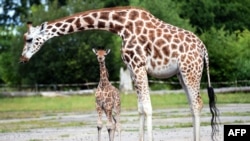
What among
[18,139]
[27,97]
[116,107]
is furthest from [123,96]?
[116,107]

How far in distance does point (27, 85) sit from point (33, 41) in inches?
1519

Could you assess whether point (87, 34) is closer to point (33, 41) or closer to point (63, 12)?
point (63, 12)

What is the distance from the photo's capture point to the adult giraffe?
13.0 meters

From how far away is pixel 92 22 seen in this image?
13578 millimetres

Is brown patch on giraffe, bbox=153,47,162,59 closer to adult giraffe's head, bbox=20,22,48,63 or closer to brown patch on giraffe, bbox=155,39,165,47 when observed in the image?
brown patch on giraffe, bbox=155,39,165,47

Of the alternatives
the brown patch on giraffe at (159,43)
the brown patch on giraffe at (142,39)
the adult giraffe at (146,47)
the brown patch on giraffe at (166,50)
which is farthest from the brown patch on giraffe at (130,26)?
the brown patch on giraffe at (166,50)

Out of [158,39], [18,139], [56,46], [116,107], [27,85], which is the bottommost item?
[27,85]

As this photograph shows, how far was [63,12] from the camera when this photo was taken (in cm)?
5197

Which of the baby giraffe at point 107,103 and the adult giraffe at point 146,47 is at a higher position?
the adult giraffe at point 146,47

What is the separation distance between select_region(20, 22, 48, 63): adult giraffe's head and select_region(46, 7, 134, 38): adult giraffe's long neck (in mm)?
214

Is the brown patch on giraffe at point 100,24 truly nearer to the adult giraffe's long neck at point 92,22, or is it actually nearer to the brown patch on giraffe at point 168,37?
the adult giraffe's long neck at point 92,22

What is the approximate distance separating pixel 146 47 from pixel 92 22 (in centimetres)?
128

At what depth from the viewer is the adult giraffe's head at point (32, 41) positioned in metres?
13.3

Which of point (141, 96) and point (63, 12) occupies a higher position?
point (141, 96)
